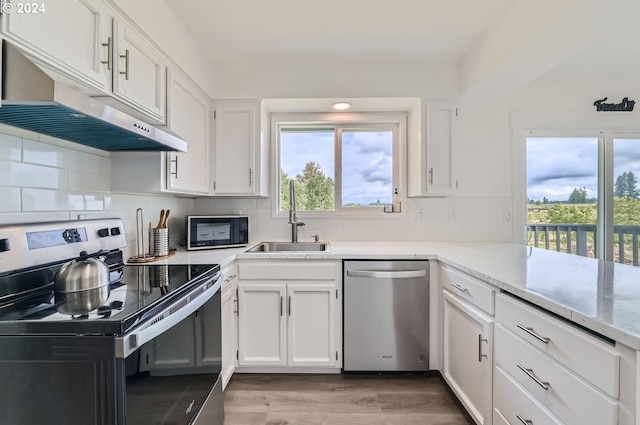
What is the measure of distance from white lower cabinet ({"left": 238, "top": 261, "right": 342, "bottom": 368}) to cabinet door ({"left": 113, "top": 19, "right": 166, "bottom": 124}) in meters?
1.11

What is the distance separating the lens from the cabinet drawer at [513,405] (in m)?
1.03

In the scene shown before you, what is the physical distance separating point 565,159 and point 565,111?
43 cm

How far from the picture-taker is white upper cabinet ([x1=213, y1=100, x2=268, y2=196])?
2.37 metres

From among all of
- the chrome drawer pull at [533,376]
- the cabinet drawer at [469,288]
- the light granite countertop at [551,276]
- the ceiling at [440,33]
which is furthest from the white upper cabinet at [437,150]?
the chrome drawer pull at [533,376]

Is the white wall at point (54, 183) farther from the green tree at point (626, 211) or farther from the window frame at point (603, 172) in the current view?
the green tree at point (626, 211)

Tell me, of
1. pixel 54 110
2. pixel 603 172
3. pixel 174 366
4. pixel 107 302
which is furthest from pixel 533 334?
pixel 603 172

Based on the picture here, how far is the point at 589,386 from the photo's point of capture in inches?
33.1

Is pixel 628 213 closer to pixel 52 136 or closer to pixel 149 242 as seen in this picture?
pixel 149 242

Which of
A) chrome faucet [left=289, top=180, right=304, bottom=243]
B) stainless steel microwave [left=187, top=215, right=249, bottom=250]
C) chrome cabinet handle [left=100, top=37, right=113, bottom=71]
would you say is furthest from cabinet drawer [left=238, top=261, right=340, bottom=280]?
chrome cabinet handle [left=100, top=37, right=113, bottom=71]

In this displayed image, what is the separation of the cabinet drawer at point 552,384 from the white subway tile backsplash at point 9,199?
206 centimetres

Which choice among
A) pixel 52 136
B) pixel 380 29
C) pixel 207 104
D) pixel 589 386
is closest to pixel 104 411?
pixel 52 136

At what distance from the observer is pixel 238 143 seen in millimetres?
2379

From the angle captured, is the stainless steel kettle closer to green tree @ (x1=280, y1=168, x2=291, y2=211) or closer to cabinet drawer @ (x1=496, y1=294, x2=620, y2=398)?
cabinet drawer @ (x1=496, y1=294, x2=620, y2=398)

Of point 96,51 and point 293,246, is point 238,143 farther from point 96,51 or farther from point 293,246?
point 96,51
